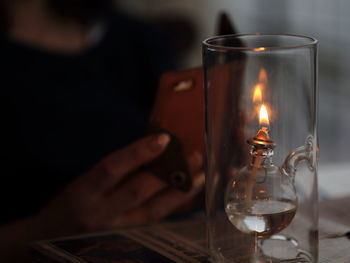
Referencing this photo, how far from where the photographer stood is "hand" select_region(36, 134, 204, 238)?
30.7 inches

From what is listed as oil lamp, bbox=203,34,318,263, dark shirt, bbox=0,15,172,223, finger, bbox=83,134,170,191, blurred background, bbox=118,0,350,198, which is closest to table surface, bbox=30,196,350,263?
oil lamp, bbox=203,34,318,263

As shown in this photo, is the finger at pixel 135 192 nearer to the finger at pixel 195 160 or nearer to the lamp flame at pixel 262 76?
the finger at pixel 195 160

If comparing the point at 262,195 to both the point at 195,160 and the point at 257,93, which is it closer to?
the point at 257,93

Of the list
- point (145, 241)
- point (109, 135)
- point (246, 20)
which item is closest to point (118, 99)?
point (109, 135)

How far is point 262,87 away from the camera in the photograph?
23.7 inches

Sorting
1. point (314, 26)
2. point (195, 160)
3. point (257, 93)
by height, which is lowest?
point (314, 26)

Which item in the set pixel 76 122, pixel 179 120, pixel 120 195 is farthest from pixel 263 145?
pixel 76 122

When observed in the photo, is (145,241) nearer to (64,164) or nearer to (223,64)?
(223,64)

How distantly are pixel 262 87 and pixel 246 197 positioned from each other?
0.37 ft

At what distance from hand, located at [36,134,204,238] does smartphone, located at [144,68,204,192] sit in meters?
0.02

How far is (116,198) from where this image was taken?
32.6 inches

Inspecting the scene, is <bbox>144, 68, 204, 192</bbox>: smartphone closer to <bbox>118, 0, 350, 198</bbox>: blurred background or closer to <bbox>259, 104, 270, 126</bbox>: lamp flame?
<bbox>259, 104, 270, 126</bbox>: lamp flame

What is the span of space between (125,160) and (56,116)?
1.67 feet

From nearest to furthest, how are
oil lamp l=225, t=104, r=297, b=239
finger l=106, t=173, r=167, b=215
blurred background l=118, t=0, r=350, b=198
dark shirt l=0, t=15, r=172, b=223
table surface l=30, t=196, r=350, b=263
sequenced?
oil lamp l=225, t=104, r=297, b=239
table surface l=30, t=196, r=350, b=263
finger l=106, t=173, r=167, b=215
dark shirt l=0, t=15, r=172, b=223
blurred background l=118, t=0, r=350, b=198
